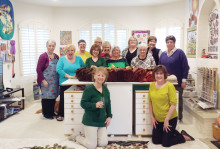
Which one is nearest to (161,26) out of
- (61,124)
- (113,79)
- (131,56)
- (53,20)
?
(131,56)

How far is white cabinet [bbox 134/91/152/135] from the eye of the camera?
2.84 m

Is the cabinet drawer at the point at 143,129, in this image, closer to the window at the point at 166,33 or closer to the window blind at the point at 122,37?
the window at the point at 166,33

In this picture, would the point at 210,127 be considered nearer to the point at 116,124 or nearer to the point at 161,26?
the point at 116,124

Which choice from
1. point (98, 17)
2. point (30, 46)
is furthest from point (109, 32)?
point (30, 46)

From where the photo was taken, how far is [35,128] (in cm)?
331

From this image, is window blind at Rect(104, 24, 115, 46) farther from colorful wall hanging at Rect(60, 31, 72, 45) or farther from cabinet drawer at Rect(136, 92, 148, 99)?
cabinet drawer at Rect(136, 92, 148, 99)

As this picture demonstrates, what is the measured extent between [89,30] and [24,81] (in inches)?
95.0

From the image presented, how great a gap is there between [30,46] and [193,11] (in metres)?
4.22

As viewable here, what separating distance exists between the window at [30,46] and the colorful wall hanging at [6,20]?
365mm

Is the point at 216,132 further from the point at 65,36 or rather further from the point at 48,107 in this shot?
the point at 65,36

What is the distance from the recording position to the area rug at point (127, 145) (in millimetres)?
2592

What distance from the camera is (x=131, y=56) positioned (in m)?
3.54

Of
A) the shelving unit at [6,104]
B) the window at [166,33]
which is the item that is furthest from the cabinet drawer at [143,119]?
the window at [166,33]

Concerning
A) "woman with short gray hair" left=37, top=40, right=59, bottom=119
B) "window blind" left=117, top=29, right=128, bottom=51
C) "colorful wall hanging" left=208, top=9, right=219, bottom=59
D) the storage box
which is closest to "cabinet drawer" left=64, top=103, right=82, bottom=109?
"woman with short gray hair" left=37, top=40, right=59, bottom=119
